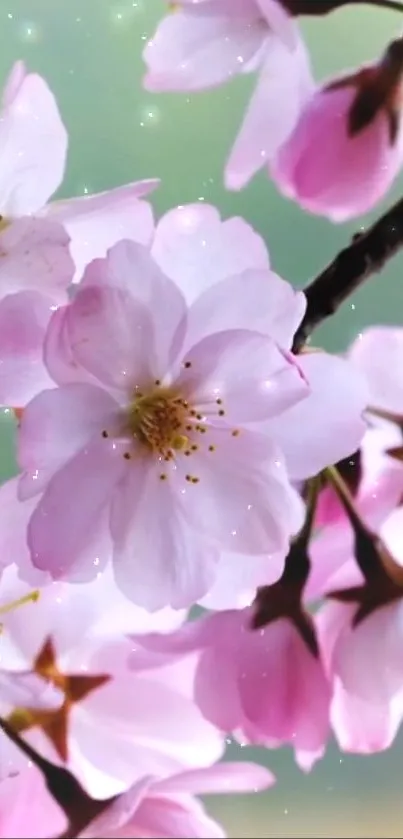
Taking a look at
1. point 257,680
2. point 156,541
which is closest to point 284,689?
point 257,680

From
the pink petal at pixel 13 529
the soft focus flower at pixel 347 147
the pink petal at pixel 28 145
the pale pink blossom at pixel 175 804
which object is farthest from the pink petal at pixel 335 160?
the pale pink blossom at pixel 175 804

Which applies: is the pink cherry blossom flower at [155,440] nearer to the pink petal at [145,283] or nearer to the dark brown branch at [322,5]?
the pink petal at [145,283]

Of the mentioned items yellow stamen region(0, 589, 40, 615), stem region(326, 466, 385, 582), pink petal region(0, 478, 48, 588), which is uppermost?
pink petal region(0, 478, 48, 588)

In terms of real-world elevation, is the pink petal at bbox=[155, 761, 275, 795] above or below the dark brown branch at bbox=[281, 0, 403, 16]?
below

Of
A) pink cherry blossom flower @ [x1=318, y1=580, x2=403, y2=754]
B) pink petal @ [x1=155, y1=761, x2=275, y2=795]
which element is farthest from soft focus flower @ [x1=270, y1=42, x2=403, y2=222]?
pink petal @ [x1=155, y1=761, x2=275, y2=795]

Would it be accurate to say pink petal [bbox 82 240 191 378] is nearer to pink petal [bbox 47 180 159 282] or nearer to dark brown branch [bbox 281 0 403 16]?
pink petal [bbox 47 180 159 282]

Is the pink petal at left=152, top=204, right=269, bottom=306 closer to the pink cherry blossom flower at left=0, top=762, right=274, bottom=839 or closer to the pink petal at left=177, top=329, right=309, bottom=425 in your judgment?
the pink petal at left=177, top=329, right=309, bottom=425
